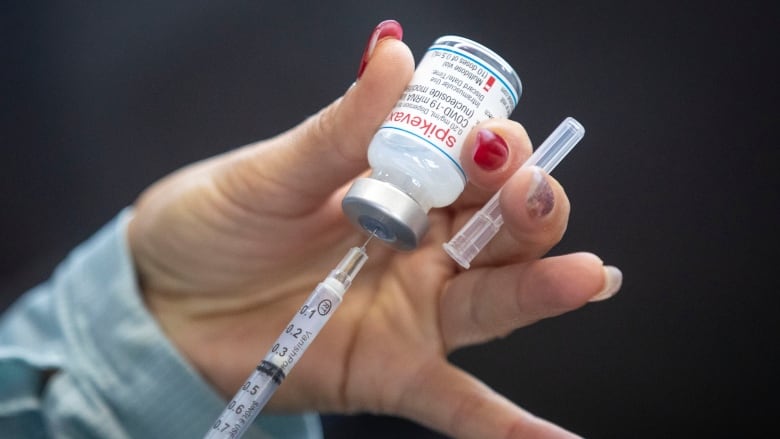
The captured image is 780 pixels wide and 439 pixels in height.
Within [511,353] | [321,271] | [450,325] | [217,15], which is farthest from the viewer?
[217,15]

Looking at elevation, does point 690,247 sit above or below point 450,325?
above

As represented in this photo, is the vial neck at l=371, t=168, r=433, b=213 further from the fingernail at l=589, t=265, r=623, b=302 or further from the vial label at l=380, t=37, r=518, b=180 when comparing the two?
the fingernail at l=589, t=265, r=623, b=302

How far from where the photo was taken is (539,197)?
0.59 m

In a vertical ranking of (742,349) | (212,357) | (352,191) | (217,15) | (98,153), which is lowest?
(212,357)

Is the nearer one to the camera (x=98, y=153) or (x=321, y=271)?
(x=321, y=271)

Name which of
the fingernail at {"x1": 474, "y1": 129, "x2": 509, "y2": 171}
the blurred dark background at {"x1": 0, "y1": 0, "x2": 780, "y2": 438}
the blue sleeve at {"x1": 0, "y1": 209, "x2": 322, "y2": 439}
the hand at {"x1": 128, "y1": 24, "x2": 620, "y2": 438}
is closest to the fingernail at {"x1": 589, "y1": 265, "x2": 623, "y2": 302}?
the hand at {"x1": 128, "y1": 24, "x2": 620, "y2": 438}

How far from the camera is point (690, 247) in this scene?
908 millimetres

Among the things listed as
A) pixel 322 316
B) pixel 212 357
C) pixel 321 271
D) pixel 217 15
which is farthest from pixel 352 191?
pixel 217 15

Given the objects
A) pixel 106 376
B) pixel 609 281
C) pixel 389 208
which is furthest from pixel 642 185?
pixel 106 376

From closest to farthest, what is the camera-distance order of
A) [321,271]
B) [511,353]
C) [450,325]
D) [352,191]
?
[352,191] → [450,325] → [321,271] → [511,353]

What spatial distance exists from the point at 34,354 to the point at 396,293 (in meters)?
0.48

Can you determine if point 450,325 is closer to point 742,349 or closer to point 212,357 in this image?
point 212,357

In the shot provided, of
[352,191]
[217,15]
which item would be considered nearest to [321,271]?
[352,191]

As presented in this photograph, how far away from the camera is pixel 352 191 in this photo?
625 mm
